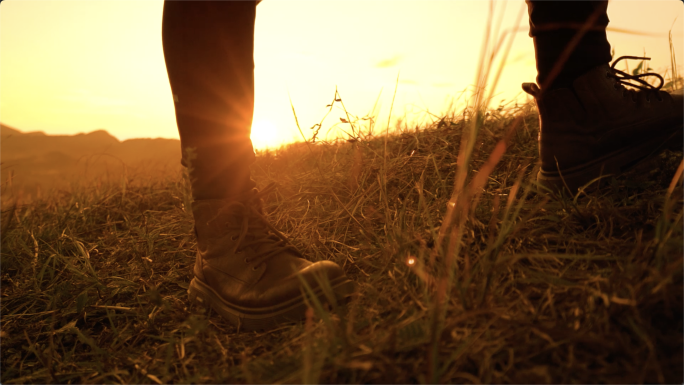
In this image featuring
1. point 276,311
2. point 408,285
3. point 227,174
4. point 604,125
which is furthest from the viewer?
point 604,125

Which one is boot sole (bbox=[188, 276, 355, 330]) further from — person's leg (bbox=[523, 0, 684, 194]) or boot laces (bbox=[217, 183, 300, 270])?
person's leg (bbox=[523, 0, 684, 194])

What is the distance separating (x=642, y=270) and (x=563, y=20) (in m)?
0.90

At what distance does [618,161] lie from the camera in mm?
1360

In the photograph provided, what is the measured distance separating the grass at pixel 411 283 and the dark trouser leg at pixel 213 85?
0.20 m

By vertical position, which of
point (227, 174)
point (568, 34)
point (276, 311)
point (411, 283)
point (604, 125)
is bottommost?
point (276, 311)

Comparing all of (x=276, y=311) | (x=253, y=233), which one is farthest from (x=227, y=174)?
(x=276, y=311)

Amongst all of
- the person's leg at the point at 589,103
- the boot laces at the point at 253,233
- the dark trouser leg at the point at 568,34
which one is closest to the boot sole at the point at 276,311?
the boot laces at the point at 253,233

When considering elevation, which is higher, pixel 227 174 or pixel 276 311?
pixel 227 174

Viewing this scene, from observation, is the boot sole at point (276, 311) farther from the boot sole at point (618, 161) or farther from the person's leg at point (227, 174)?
the boot sole at point (618, 161)

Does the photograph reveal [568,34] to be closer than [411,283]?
No

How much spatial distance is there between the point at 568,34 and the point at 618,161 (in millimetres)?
472

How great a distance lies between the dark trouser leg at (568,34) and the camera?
Answer: 4.26 feet

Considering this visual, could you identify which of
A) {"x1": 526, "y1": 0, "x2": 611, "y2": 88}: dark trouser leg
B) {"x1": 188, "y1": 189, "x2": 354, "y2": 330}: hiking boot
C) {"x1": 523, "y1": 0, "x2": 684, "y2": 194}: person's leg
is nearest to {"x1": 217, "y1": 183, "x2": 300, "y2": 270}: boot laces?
{"x1": 188, "y1": 189, "x2": 354, "y2": 330}: hiking boot

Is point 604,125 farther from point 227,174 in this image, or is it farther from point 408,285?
point 227,174
